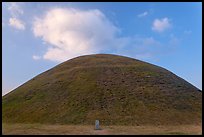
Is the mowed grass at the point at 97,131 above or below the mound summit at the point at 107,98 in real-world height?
below

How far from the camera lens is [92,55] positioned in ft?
170

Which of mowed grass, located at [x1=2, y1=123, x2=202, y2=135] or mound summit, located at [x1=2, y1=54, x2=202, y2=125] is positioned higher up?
mound summit, located at [x1=2, y1=54, x2=202, y2=125]

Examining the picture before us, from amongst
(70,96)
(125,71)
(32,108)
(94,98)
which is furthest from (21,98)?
(125,71)

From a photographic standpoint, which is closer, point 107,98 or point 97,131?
point 97,131

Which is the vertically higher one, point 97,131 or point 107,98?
point 107,98

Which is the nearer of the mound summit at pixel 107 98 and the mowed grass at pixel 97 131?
the mowed grass at pixel 97 131

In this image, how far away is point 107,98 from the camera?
32.8 meters

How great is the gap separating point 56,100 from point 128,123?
33.9 ft

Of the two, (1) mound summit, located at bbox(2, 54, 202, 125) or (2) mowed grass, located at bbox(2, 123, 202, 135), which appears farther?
(1) mound summit, located at bbox(2, 54, 202, 125)

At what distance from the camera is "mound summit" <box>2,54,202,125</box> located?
93.4 feet

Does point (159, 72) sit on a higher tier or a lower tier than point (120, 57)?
lower

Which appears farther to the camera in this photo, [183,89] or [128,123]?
[183,89]

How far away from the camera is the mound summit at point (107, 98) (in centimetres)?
2847

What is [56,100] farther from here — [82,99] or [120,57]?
[120,57]
